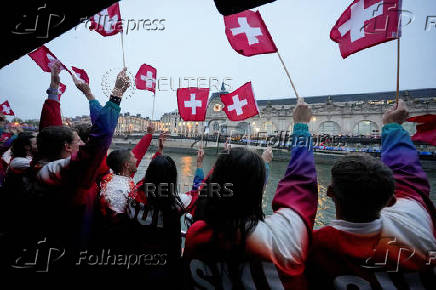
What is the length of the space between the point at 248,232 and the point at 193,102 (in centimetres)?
516

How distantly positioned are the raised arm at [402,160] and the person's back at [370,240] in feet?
0.62

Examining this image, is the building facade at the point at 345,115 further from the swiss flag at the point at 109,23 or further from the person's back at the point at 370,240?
the person's back at the point at 370,240

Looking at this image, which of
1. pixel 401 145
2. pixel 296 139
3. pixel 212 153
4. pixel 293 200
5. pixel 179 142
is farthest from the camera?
pixel 179 142

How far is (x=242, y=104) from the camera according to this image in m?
6.20

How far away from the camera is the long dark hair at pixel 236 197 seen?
43.9 inches

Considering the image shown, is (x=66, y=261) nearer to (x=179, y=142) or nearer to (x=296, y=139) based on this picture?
(x=296, y=139)

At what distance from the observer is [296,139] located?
58.8 inches

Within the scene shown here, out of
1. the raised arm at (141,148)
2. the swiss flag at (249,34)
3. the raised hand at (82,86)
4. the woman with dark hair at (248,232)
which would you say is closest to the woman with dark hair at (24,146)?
the raised hand at (82,86)

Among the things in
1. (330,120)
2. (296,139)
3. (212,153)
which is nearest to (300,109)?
(296,139)

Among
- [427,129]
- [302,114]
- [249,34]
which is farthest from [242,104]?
[302,114]

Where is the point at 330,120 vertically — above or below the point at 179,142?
above

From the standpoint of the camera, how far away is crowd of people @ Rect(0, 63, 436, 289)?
1070 millimetres

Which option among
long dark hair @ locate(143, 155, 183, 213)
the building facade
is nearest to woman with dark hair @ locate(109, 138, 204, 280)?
long dark hair @ locate(143, 155, 183, 213)

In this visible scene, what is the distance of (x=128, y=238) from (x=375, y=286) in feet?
5.28
